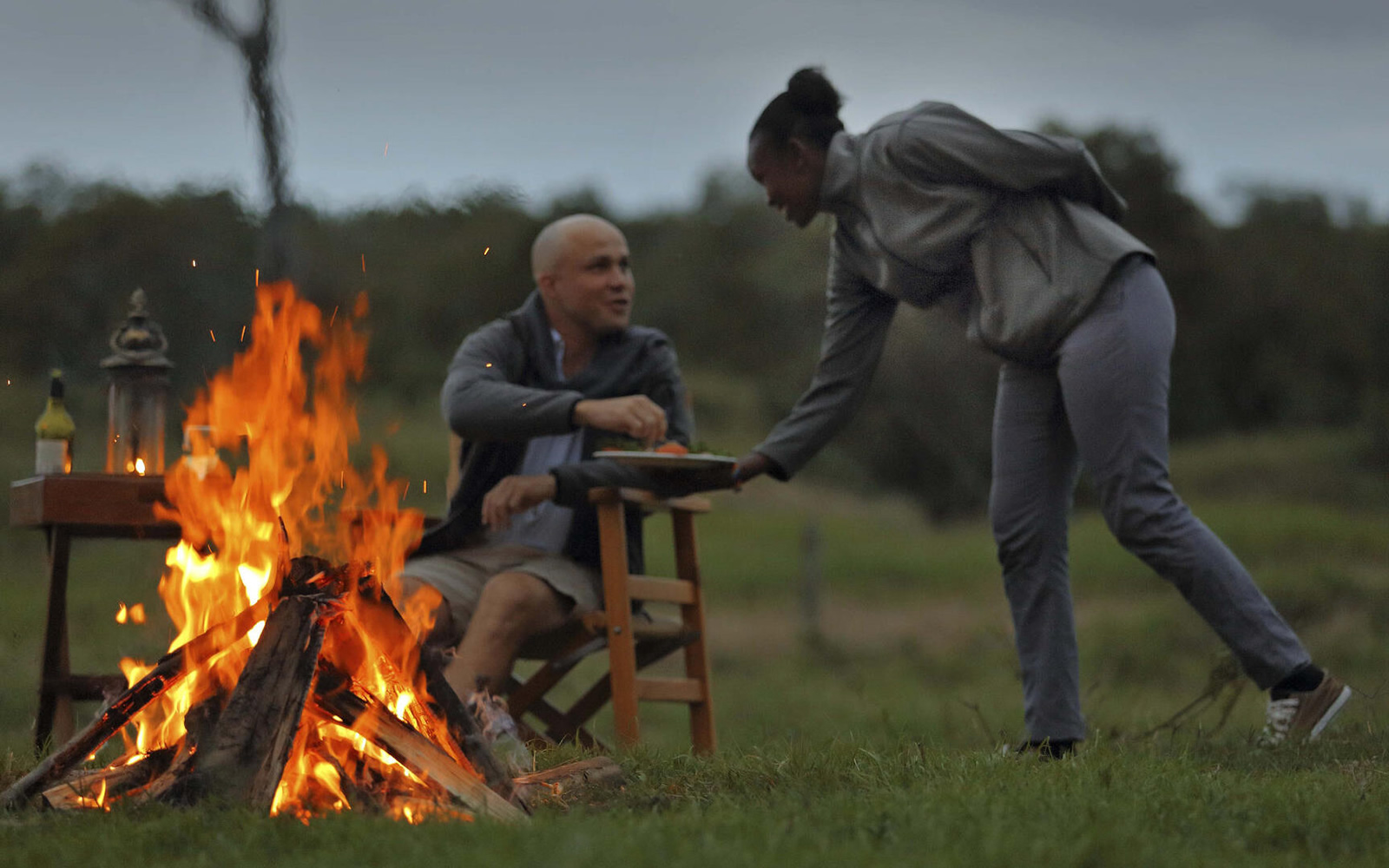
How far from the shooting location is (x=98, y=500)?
12.7 feet

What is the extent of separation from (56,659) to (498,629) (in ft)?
4.02

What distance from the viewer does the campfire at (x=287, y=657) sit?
8.73ft

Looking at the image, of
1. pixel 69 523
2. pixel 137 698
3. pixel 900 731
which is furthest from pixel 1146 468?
pixel 69 523

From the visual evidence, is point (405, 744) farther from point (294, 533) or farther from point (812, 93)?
point (812, 93)

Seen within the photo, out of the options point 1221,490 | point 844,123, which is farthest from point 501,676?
point 1221,490

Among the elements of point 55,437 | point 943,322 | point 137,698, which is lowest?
point 137,698

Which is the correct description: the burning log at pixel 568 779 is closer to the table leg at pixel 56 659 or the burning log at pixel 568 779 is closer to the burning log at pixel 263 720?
the burning log at pixel 263 720

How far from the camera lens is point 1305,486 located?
80.6 feet

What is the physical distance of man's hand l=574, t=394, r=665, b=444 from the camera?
Result: 13.5ft

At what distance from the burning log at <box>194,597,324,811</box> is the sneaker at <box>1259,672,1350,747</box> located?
7.33 ft

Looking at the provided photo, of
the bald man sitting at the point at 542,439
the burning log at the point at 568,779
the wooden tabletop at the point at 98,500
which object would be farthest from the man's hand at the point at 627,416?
the burning log at the point at 568,779

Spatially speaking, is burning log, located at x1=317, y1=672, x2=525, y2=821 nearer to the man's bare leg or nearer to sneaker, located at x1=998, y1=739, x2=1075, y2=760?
the man's bare leg

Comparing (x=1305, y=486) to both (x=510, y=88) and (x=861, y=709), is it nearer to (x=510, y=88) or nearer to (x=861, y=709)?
(x=861, y=709)

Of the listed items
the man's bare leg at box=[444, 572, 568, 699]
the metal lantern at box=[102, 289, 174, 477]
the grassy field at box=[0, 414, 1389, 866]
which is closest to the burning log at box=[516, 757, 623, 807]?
the grassy field at box=[0, 414, 1389, 866]
